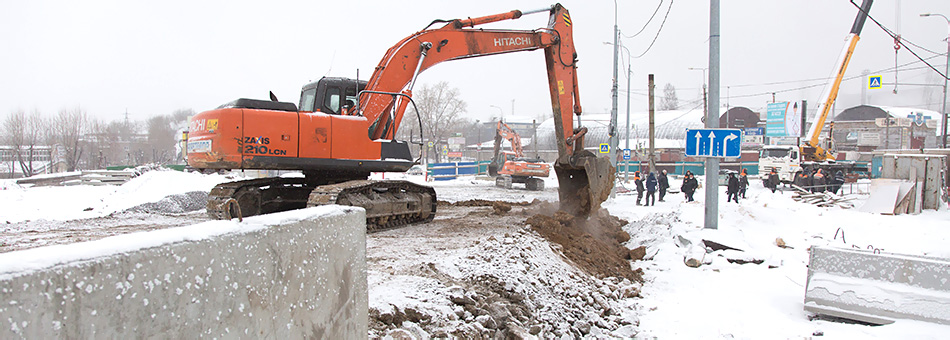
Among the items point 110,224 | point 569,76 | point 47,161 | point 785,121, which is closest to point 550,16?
point 569,76

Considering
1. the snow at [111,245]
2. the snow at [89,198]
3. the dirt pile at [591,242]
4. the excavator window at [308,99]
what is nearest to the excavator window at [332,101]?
the excavator window at [308,99]

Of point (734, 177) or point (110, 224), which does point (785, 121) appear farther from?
point (110, 224)

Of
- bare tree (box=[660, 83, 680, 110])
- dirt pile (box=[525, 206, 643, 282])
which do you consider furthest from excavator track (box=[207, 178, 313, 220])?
bare tree (box=[660, 83, 680, 110])

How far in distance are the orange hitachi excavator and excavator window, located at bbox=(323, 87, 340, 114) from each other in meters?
0.02

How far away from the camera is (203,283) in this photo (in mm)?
1967

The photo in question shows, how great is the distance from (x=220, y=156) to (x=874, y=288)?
7.97 m

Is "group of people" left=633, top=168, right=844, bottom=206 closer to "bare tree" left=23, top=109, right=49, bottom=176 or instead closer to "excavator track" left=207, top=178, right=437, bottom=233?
"excavator track" left=207, top=178, right=437, bottom=233

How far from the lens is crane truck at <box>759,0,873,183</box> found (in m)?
28.0

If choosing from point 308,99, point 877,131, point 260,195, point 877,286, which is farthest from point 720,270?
point 877,131

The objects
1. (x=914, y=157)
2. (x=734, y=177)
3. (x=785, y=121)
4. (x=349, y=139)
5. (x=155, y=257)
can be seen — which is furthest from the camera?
(x=785, y=121)

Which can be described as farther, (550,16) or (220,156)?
(550,16)

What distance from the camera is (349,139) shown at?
8391mm

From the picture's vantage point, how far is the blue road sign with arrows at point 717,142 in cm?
1028

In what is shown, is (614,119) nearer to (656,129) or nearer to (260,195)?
(260,195)
